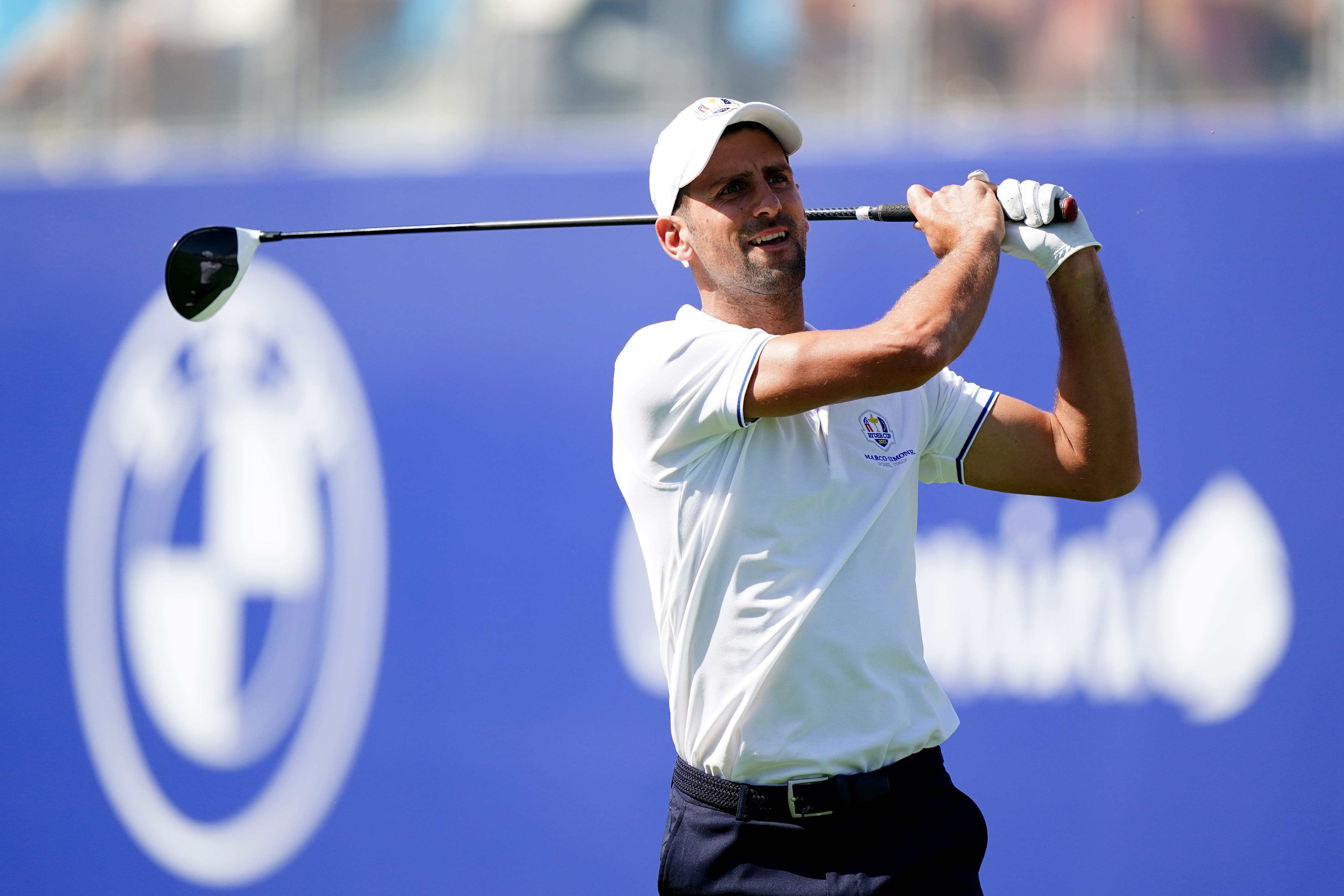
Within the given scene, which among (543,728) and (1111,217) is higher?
(1111,217)

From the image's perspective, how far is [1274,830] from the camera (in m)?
3.73

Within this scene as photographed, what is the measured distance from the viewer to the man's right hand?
7.79 feet

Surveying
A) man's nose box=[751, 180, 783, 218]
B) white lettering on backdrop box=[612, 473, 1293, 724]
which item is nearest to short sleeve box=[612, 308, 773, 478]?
man's nose box=[751, 180, 783, 218]

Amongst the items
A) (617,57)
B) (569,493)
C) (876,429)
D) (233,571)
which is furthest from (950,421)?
(233,571)

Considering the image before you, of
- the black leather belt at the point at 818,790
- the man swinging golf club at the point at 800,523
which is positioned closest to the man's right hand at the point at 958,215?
the man swinging golf club at the point at 800,523

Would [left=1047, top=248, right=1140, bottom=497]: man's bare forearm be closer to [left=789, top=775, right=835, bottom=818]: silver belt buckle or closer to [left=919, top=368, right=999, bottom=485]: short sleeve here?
[left=919, top=368, right=999, bottom=485]: short sleeve

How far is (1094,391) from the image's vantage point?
2.58 metres

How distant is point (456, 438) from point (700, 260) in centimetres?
221

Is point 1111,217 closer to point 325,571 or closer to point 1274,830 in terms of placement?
point 1274,830

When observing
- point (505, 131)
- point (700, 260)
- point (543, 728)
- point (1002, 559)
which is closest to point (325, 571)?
point (543, 728)

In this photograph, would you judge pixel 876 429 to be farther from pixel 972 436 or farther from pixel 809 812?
pixel 809 812

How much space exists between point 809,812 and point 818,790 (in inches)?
1.4

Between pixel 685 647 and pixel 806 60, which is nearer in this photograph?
pixel 685 647

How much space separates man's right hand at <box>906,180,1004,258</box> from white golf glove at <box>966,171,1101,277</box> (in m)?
0.03
